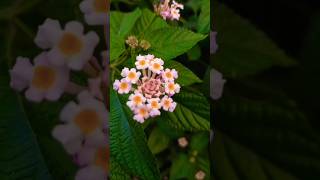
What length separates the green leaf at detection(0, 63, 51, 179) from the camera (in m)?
0.50

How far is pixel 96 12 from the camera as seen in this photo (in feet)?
1.69

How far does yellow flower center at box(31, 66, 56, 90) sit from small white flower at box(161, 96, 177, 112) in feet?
0.36

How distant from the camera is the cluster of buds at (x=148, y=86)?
50 centimetres

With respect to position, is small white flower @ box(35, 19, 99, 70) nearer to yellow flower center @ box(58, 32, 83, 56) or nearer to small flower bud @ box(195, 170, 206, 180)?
yellow flower center @ box(58, 32, 83, 56)

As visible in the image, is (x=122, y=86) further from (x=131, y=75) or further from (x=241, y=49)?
(x=241, y=49)

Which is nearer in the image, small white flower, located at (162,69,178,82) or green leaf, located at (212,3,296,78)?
small white flower, located at (162,69,178,82)

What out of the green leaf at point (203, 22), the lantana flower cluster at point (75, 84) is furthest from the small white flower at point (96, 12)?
the green leaf at point (203, 22)

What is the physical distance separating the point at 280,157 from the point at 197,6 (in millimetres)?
202

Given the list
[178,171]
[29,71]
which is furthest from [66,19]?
[178,171]

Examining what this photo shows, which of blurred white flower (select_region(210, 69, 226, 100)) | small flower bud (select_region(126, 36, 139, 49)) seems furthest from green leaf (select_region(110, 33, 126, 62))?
blurred white flower (select_region(210, 69, 226, 100))

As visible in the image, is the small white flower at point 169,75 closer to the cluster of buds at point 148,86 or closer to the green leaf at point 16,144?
the cluster of buds at point 148,86

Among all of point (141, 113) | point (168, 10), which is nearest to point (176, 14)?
point (168, 10)

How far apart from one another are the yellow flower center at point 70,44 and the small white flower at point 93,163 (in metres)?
0.09

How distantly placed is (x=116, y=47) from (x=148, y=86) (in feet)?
0.17
